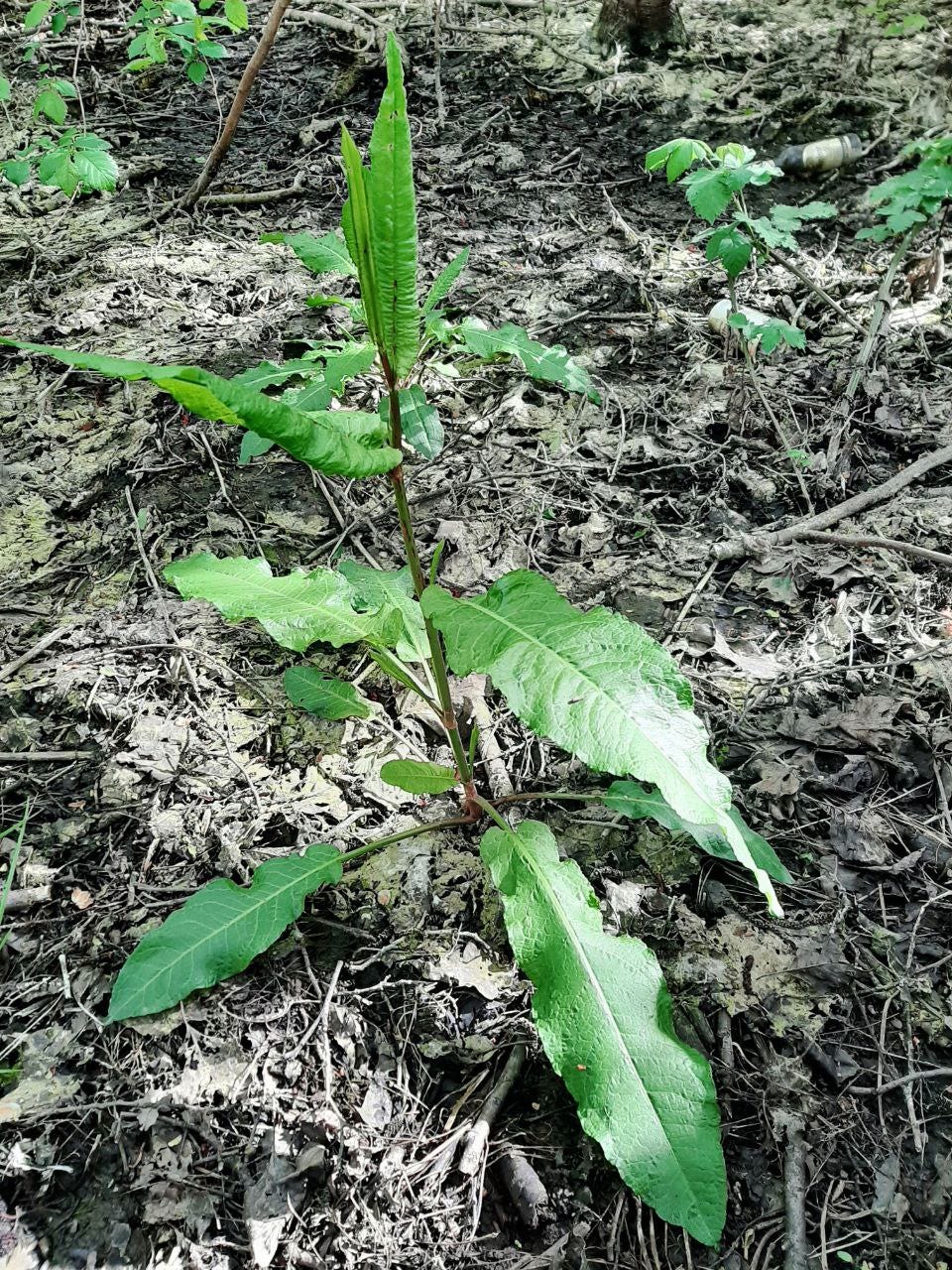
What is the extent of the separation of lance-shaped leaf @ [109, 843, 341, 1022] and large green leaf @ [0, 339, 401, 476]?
2.64 ft

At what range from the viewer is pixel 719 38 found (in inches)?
171

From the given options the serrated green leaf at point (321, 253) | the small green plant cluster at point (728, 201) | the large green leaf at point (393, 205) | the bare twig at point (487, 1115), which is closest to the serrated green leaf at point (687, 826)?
the bare twig at point (487, 1115)

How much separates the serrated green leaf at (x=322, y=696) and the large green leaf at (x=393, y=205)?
Result: 0.85 m

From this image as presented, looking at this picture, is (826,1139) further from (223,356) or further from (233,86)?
(233,86)

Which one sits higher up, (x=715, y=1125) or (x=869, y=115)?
(x=869, y=115)

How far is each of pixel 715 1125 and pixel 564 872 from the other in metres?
0.45

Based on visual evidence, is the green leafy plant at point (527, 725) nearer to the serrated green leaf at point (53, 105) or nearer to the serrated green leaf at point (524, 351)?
the serrated green leaf at point (524, 351)

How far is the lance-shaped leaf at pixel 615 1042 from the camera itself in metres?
1.24

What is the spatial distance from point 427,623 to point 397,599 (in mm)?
258

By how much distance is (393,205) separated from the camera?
1.22 meters

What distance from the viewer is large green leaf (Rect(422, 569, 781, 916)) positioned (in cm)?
118

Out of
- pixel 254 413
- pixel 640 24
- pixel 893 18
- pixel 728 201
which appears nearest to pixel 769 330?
pixel 728 201

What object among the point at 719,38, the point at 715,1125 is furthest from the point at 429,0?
the point at 715,1125

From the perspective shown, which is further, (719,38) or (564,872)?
(719,38)
